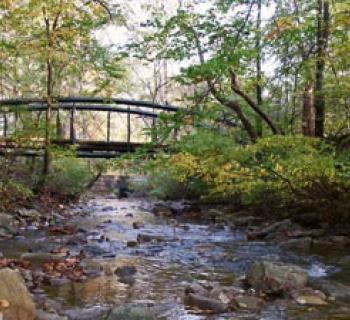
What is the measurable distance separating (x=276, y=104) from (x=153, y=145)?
341 inches

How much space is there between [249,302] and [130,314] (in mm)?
1066

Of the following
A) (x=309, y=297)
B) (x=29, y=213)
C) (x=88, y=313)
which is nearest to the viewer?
(x=88, y=313)

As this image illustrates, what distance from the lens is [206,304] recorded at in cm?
377

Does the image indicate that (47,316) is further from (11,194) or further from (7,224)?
(11,194)

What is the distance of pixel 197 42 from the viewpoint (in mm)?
9875

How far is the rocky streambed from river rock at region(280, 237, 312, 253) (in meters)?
0.01

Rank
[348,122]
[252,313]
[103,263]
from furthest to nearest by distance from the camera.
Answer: [348,122] < [103,263] < [252,313]

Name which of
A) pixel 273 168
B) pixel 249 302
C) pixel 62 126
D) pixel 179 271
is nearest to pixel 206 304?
pixel 249 302

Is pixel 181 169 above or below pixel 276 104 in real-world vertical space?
below

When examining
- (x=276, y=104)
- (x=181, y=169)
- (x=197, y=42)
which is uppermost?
(x=197, y=42)

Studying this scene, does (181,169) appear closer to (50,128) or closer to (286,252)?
(286,252)

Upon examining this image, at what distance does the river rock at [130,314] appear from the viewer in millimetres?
3232

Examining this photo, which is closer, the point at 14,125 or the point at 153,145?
the point at 153,145

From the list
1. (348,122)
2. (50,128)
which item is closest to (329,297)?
(348,122)
